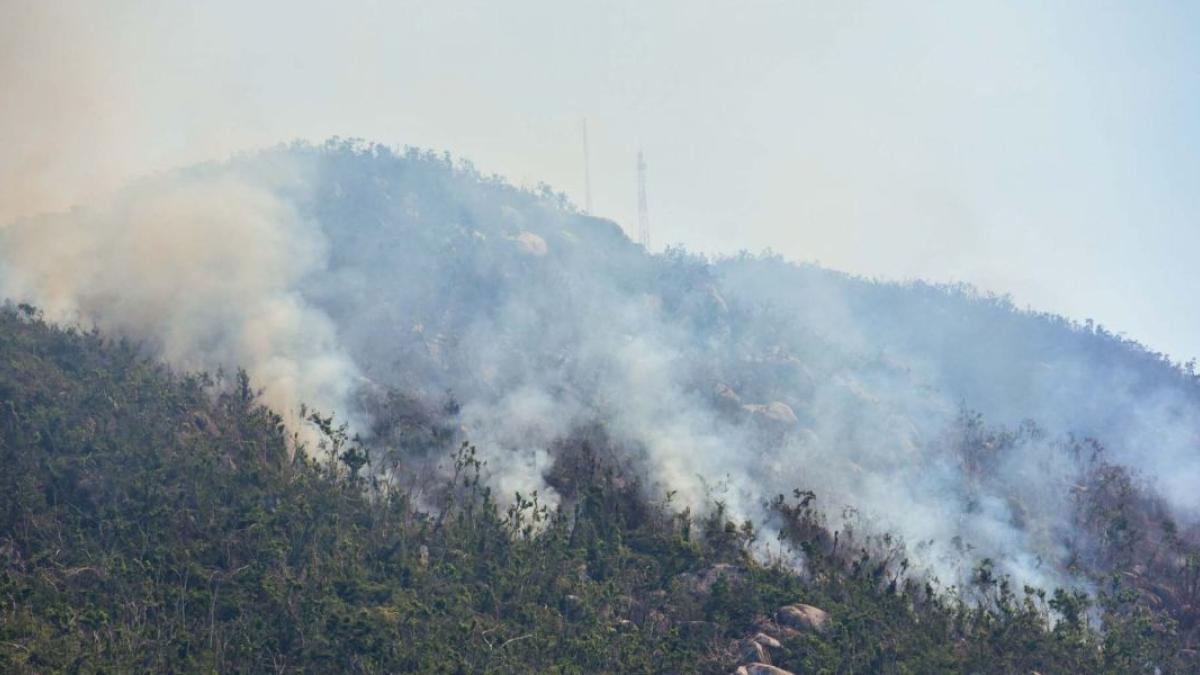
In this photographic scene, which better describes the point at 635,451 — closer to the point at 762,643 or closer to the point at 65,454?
the point at 762,643

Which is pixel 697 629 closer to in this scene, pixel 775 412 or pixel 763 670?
pixel 763 670

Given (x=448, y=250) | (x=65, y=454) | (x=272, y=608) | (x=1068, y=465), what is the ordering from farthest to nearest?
(x=448, y=250) → (x=1068, y=465) → (x=65, y=454) → (x=272, y=608)

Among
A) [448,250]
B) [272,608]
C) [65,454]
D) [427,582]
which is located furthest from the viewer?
[448,250]

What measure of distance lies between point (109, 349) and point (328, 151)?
67080 mm

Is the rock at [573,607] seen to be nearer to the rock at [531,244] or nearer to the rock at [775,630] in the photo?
the rock at [775,630]

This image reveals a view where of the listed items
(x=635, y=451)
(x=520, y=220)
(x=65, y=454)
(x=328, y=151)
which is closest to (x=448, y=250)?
(x=520, y=220)

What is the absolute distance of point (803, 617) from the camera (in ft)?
300

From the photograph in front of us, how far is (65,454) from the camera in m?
98.4

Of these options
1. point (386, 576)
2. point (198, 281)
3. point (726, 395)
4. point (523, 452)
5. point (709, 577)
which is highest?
point (198, 281)

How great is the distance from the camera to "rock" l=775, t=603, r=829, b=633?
299 feet

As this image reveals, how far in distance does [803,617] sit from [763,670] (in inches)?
324

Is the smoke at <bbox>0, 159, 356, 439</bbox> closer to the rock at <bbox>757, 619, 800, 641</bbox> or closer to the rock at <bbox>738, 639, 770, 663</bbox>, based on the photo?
the rock at <bbox>757, 619, 800, 641</bbox>

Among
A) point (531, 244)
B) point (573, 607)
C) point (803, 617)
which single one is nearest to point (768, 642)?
point (803, 617)

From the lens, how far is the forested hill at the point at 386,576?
82000 millimetres
